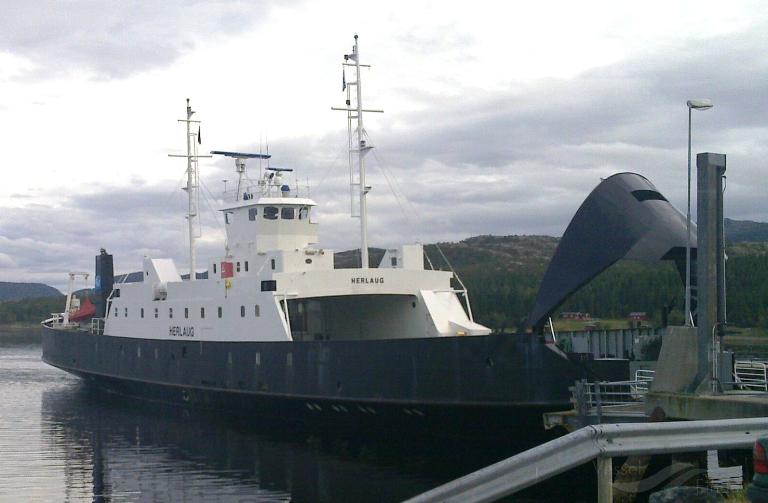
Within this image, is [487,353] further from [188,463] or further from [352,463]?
[188,463]

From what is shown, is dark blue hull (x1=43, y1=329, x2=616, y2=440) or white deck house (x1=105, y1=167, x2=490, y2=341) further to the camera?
white deck house (x1=105, y1=167, x2=490, y2=341)

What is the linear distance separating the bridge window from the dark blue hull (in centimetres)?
404

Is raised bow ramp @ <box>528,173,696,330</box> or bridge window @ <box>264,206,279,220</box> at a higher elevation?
bridge window @ <box>264,206,279,220</box>

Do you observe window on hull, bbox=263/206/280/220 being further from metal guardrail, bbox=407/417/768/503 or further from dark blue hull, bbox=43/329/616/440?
metal guardrail, bbox=407/417/768/503

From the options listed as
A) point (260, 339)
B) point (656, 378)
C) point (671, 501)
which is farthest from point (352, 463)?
point (671, 501)

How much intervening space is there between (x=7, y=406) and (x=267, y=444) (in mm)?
13752

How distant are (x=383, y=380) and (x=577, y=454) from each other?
12.9 m

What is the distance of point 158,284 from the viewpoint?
29.8 metres

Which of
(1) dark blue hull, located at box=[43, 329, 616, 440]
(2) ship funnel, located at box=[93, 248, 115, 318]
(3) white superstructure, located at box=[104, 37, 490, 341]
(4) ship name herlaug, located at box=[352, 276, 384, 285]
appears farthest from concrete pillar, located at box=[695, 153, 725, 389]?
(2) ship funnel, located at box=[93, 248, 115, 318]

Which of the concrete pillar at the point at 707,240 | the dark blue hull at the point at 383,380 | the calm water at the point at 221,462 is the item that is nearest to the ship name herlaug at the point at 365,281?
the dark blue hull at the point at 383,380

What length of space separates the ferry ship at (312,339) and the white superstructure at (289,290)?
37mm

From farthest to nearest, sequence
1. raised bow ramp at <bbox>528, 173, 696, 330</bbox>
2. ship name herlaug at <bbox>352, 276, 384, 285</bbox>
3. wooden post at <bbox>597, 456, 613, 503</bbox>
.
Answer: ship name herlaug at <bbox>352, 276, 384, 285</bbox>, raised bow ramp at <bbox>528, 173, 696, 330</bbox>, wooden post at <bbox>597, 456, 613, 503</bbox>

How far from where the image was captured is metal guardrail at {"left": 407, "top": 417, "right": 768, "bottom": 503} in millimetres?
6902

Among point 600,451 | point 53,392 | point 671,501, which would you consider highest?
point 600,451
